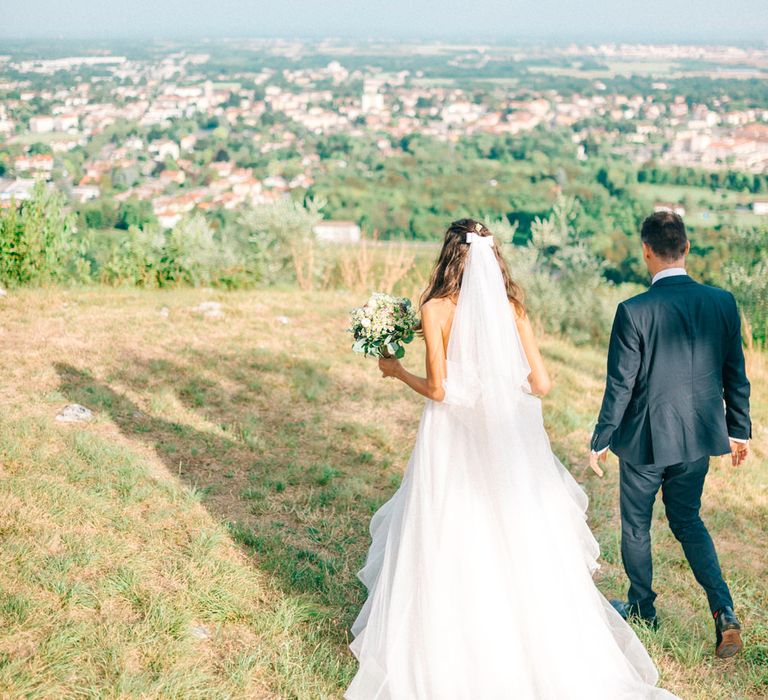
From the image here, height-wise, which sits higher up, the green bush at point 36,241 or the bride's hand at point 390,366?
the bride's hand at point 390,366

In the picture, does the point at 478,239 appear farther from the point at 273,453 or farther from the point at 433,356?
the point at 273,453

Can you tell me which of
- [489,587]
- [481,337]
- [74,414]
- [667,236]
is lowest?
[74,414]

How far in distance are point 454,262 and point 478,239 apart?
138 millimetres

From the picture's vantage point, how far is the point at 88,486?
14.4ft

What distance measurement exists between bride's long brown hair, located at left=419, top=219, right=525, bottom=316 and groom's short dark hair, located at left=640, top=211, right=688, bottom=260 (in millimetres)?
674

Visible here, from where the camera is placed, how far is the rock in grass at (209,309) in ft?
28.1

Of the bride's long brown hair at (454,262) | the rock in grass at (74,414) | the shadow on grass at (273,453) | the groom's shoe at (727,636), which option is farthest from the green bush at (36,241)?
the groom's shoe at (727,636)

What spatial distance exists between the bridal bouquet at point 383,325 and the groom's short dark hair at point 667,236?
3.69 feet

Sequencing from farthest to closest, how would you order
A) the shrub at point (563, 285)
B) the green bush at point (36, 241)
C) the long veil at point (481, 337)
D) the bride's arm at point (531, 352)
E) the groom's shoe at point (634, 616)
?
1. the shrub at point (563, 285)
2. the green bush at point (36, 241)
3. the groom's shoe at point (634, 616)
4. the bride's arm at point (531, 352)
5. the long veil at point (481, 337)

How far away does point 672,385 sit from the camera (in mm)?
3254

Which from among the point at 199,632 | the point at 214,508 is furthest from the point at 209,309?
the point at 199,632

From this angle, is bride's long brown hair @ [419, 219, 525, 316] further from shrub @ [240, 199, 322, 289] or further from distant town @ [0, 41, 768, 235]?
shrub @ [240, 199, 322, 289]

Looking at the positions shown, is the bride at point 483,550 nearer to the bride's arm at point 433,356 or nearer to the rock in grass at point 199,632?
the bride's arm at point 433,356

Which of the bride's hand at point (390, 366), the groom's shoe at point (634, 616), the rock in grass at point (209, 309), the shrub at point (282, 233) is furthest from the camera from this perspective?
the shrub at point (282, 233)
